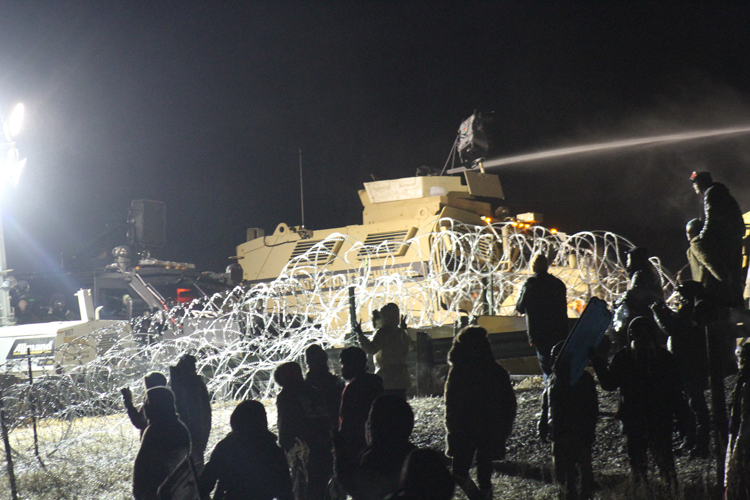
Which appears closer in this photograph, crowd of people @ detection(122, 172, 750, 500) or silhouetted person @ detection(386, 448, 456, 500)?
silhouetted person @ detection(386, 448, 456, 500)

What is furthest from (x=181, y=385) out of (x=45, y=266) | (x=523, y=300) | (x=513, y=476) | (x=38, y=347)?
(x=45, y=266)

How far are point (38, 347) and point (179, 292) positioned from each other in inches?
149

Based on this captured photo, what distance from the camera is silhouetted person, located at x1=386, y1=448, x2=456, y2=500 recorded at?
2160mm

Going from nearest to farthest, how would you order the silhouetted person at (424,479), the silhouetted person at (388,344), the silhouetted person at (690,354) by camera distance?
1. the silhouetted person at (424,479)
2. the silhouetted person at (690,354)
3. the silhouetted person at (388,344)

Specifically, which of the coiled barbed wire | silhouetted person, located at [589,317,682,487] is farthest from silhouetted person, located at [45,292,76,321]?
silhouetted person, located at [589,317,682,487]

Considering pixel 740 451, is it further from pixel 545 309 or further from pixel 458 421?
pixel 545 309

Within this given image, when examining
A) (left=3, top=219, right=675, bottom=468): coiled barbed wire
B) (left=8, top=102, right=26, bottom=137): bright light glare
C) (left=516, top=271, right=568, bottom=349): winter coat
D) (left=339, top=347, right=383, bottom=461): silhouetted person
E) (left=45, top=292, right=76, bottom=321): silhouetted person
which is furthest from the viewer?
(left=45, top=292, right=76, bottom=321): silhouetted person

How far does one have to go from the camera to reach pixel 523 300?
18.4 feet

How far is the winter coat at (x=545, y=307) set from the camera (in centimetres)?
555

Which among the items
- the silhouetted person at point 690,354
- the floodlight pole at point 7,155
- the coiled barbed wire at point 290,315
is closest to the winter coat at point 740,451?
the silhouetted person at point 690,354

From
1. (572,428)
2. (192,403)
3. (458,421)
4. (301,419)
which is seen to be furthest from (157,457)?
(572,428)

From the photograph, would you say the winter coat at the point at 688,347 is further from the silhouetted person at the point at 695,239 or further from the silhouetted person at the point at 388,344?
the silhouetted person at the point at 388,344

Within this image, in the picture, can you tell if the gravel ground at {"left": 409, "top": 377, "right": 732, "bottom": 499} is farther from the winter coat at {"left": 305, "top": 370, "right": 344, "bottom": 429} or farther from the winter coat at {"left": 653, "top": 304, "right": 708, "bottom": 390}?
the winter coat at {"left": 305, "top": 370, "right": 344, "bottom": 429}

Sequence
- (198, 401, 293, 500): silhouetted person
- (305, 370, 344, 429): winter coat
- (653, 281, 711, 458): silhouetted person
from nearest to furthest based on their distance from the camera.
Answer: (198, 401, 293, 500): silhouetted person, (305, 370, 344, 429): winter coat, (653, 281, 711, 458): silhouetted person
